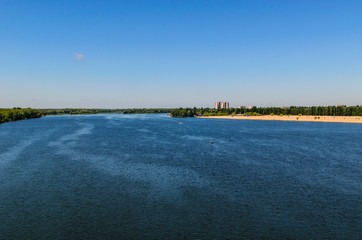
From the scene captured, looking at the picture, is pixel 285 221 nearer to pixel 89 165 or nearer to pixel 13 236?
pixel 13 236

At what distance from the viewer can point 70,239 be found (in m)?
26.7

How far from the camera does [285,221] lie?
30.7 meters

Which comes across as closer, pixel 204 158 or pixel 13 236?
pixel 13 236

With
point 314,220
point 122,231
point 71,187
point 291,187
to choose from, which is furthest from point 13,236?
point 291,187

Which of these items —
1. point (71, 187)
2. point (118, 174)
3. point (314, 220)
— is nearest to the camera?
point (314, 220)

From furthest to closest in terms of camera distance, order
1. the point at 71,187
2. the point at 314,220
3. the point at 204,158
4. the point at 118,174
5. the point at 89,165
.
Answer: the point at 204,158
the point at 89,165
the point at 118,174
the point at 71,187
the point at 314,220

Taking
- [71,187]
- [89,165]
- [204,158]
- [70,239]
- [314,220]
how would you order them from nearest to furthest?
[70,239], [314,220], [71,187], [89,165], [204,158]

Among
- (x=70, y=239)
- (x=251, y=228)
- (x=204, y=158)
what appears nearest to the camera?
(x=70, y=239)

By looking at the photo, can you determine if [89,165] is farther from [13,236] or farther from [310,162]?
[310,162]

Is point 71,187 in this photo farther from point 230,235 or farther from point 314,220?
point 314,220

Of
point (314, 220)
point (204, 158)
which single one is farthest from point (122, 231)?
point (204, 158)

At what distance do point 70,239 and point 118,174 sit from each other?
80.9 feet

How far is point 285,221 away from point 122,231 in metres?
19.3

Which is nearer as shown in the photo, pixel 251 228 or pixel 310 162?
pixel 251 228
